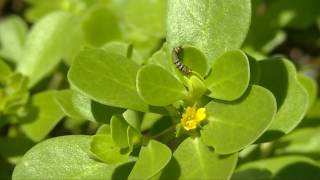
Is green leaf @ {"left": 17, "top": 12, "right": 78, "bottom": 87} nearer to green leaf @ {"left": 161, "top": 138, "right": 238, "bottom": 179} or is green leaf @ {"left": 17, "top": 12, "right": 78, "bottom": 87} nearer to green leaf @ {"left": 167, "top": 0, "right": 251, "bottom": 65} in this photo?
green leaf @ {"left": 167, "top": 0, "right": 251, "bottom": 65}

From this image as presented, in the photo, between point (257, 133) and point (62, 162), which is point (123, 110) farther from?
point (257, 133)

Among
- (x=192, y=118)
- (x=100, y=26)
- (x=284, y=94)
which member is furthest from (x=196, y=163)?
(x=100, y=26)

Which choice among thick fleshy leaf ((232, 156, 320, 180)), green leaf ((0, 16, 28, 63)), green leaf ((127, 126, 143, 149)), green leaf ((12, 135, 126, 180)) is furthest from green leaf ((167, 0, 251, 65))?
green leaf ((0, 16, 28, 63))

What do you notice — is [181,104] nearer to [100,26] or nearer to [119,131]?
[119,131]

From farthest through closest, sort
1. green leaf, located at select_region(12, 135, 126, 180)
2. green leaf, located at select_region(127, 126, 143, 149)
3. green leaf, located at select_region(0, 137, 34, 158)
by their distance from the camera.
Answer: green leaf, located at select_region(0, 137, 34, 158) → green leaf, located at select_region(12, 135, 126, 180) → green leaf, located at select_region(127, 126, 143, 149)

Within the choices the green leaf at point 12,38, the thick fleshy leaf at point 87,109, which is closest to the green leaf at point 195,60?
the thick fleshy leaf at point 87,109

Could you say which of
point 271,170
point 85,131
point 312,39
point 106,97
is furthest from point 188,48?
point 312,39
